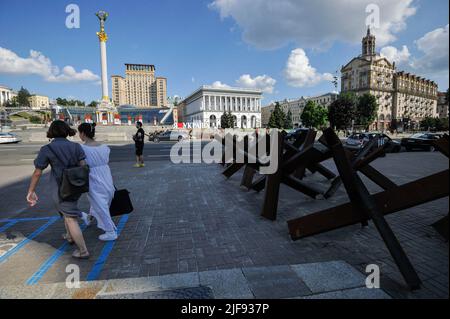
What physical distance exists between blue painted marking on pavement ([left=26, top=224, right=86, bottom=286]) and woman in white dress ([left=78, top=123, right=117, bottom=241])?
507 mm

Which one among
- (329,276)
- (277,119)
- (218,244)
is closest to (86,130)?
(218,244)

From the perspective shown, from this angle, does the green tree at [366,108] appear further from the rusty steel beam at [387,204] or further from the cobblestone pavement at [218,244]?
the rusty steel beam at [387,204]

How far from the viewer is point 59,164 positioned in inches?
125

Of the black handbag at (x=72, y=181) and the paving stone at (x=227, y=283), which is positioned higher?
the black handbag at (x=72, y=181)

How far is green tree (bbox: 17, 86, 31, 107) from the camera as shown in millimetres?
124375

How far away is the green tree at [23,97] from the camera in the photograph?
12438 cm

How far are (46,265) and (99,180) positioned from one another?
4.09 feet

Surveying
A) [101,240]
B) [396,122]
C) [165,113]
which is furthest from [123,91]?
[101,240]

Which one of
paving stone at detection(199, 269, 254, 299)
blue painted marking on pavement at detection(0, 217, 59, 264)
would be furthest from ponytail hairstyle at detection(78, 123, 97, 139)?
paving stone at detection(199, 269, 254, 299)

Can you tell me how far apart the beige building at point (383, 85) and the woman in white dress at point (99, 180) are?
98.9 m

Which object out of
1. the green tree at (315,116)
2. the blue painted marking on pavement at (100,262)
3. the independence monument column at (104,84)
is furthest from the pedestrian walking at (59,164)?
the green tree at (315,116)

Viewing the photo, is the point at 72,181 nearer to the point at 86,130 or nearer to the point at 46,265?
the point at 86,130
